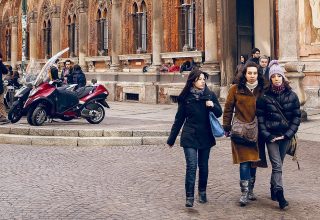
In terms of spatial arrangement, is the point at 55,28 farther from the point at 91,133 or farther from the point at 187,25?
the point at 91,133

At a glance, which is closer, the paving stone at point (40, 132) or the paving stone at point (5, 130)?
the paving stone at point (40, 132)

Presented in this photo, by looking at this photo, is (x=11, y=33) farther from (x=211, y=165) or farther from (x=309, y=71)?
(x=211, y=165)

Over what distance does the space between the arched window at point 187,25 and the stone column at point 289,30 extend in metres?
5.07

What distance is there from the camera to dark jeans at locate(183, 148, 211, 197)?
5.51 metres

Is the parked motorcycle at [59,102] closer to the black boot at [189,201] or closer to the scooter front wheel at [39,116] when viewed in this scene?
the scooter front wheel at [39,116]

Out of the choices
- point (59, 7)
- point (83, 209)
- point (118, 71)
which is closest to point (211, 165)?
point (83, 209)

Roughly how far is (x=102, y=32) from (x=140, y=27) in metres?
3.39

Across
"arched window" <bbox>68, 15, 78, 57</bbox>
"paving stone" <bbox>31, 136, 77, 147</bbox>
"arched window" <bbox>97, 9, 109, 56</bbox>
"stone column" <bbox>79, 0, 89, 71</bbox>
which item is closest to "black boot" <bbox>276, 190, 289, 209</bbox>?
"paving stone" <bbox>31, 136, 77, 147</bbox>

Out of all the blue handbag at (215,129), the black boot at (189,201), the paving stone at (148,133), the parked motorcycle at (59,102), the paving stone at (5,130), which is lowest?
the black boot at (189,201)

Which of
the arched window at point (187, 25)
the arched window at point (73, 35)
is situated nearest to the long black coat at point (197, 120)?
the arched window at point (187, 25)

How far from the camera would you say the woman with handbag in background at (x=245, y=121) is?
5371 mm

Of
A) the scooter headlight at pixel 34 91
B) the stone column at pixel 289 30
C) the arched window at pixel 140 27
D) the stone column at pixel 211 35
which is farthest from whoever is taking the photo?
the arched window at pixel 140 27

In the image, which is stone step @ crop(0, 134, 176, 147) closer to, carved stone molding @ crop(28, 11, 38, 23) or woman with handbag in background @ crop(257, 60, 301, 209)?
woman with handbag in background @ crop(257, 60, 301, 209)

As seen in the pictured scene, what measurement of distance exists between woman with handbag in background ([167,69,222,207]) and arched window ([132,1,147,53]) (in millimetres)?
16208
